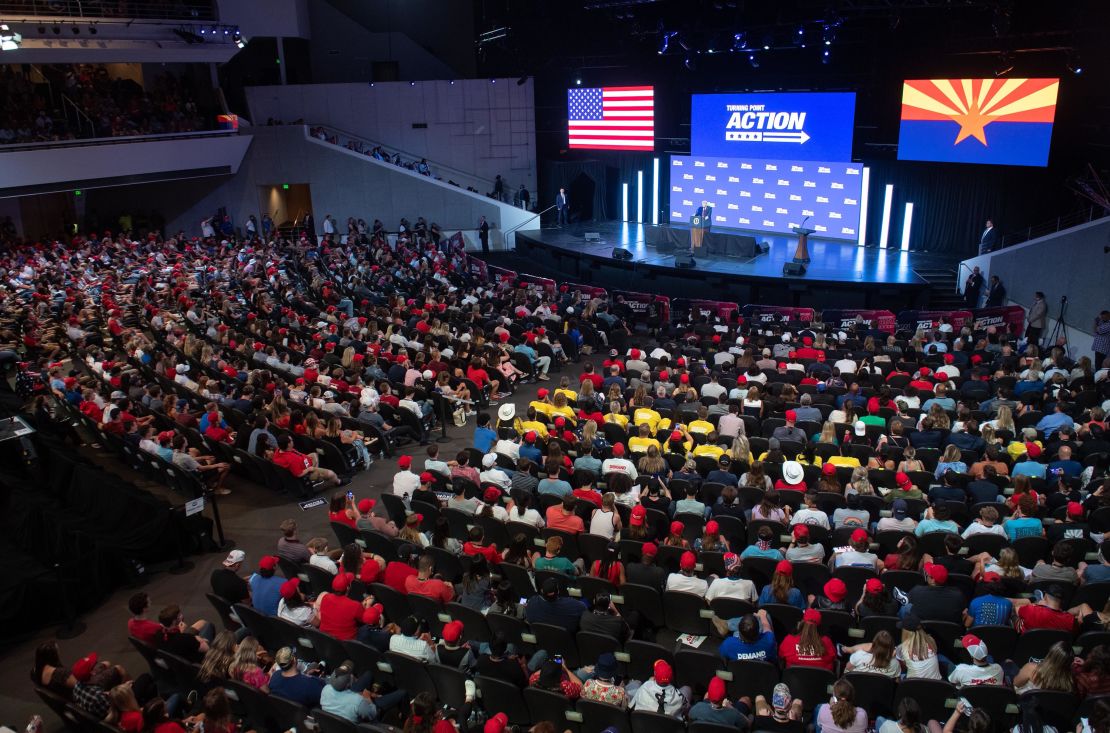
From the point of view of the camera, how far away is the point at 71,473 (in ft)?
31.6

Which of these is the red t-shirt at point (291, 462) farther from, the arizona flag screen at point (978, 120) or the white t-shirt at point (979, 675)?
the arizona flag screen at point (978, 120)

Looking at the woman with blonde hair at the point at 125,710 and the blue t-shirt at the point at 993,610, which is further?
the blue t-shirt at the point at 993,610

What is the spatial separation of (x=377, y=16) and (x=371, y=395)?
22.9 metres

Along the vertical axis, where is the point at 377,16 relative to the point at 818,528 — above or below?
above

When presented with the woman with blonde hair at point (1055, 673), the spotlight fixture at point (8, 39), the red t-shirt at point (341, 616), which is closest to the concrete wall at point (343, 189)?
the spotlight fixture at point (8, 39)

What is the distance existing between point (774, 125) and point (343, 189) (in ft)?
49.2

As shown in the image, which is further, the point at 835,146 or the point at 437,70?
the point at 437,70

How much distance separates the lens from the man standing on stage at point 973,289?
57.0 ft

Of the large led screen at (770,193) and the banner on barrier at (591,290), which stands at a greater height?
the large led screen at (770,193)

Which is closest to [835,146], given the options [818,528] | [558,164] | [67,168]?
[558,164]

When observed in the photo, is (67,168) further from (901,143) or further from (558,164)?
(901,143)

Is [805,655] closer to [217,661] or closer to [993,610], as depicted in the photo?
[993,610]

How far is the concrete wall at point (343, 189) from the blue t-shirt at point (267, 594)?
Answer: 22.1 meters

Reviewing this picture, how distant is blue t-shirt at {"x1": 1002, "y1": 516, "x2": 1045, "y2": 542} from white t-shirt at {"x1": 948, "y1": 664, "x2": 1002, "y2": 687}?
2114 millimetres
